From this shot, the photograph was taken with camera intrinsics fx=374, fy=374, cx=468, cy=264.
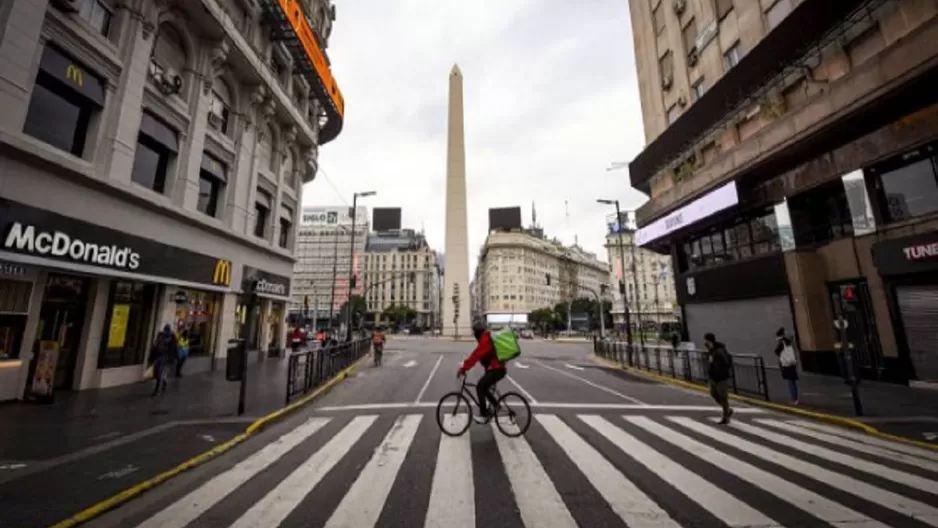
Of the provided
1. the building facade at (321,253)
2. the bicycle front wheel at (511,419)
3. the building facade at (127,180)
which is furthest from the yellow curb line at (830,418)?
the building facade at (321,253)

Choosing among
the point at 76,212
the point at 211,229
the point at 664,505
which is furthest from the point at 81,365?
the point at 664,505

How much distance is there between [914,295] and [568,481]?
15.6 meters

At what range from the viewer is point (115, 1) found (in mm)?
12500

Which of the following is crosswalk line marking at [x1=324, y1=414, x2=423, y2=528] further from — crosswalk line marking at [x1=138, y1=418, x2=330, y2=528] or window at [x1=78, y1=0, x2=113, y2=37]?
window at [x1=78, y1=0, x2=113, y2=37]

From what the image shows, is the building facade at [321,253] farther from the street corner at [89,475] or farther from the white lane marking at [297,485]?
the white lane marking at [297,485]

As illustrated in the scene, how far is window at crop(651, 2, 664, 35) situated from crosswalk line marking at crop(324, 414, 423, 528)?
29862 mm

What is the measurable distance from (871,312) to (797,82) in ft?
31.2

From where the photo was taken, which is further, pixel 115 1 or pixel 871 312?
pixel 871 312

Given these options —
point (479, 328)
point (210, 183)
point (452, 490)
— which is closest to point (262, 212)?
point (210, 183)

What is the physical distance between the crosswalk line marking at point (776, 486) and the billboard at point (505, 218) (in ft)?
260

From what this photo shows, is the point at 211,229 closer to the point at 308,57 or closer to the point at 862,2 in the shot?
the point at 308,57

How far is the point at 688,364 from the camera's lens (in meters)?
14.7

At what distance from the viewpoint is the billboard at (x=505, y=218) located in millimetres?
85919

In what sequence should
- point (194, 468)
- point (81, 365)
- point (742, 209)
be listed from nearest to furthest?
point (194, 468)
point (81, 365)
point (742, 209)
